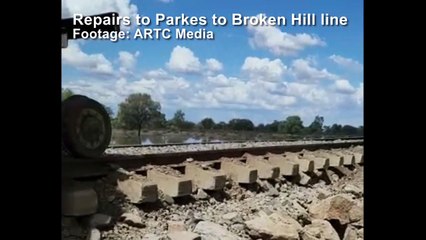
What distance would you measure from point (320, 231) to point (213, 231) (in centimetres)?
122

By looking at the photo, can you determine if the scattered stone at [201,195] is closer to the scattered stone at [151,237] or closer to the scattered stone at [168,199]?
the scattered stone at [168,199]

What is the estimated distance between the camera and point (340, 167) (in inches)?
292

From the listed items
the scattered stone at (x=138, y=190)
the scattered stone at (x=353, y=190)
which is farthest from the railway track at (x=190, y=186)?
the scattered stone at (x=353, y=190)

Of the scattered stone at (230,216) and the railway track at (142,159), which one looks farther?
the scattered stone at (230,216)

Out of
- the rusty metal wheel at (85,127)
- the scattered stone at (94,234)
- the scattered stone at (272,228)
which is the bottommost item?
the scattered stone at (272,228)

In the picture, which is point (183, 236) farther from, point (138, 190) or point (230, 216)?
point (230, 216)

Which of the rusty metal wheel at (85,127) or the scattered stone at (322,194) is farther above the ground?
the rusty metal wheel at (85,127)

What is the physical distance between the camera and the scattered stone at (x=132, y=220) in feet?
12.0

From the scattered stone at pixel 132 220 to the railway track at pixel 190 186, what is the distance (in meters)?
0.03

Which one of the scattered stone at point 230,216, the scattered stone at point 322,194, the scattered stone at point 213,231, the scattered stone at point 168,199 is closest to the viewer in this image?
the scattered stone at point 213,231

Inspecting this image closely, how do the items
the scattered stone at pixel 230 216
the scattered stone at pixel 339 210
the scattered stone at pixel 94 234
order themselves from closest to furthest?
the scattered stone at pixel 94 234, the scattered stone at pixel 230 216, the scattered stone at pixel 339 210

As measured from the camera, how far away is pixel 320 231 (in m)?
4.43

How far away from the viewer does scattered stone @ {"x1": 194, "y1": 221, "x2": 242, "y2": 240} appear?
12.4 feet
